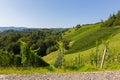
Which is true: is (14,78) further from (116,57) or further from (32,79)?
(116,57)

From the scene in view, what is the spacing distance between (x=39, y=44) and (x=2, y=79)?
169883mm

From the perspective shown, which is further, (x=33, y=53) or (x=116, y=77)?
(x=33, y=53)

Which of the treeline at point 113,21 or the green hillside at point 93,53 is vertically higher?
the treeline at point 113,21

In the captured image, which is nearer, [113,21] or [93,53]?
[93,53]

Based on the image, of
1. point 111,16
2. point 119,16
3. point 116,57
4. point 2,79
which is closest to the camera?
point 2,79

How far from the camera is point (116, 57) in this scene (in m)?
50.9

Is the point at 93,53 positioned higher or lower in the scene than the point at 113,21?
lower

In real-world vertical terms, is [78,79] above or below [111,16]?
below

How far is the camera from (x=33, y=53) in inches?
1693

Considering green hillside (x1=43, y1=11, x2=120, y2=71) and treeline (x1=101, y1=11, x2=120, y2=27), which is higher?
treeline (x1=101, y1=11, x2=120, y2=27)

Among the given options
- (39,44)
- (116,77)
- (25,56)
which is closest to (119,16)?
(39,44)

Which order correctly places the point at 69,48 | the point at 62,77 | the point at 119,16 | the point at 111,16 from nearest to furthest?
the point at 62,77 < the point at 69,48 < the point at 119,16 < the point at 111,16

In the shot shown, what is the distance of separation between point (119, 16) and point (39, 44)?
50742mm

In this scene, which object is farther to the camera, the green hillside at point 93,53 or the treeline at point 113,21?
the treeline at point 113,21
